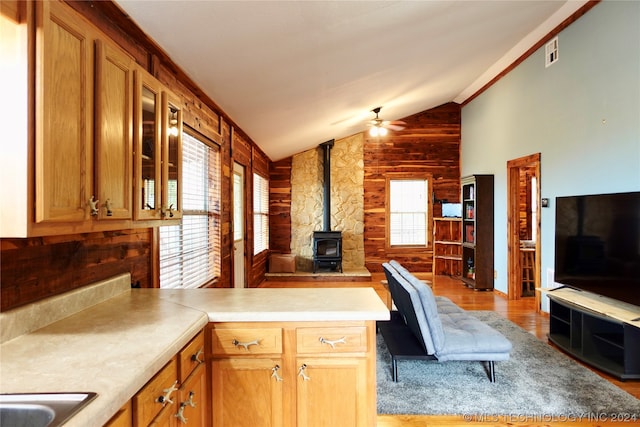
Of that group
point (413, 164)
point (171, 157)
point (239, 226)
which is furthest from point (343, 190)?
point (171, 157)

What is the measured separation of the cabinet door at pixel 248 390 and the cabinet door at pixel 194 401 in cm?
6

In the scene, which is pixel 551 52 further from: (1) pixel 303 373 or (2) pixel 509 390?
(1) pixel 303 373

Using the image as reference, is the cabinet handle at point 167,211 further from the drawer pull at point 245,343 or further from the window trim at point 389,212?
the window trim at point 389,212

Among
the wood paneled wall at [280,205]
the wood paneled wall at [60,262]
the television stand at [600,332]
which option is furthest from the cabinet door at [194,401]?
the wood paneled wall at [280,205]

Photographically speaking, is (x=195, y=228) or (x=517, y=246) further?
(x=517, y=246)

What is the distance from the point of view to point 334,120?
5379 mm

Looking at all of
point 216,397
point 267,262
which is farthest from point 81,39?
point 267,262

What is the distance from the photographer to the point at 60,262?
4.76 feet

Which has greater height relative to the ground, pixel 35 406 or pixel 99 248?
pixel 99 248

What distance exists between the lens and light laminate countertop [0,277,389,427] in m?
0.94

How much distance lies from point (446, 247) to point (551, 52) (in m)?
3.91

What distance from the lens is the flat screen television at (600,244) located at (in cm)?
271

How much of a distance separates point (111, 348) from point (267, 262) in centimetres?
588

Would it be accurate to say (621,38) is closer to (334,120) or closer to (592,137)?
(592,137)
